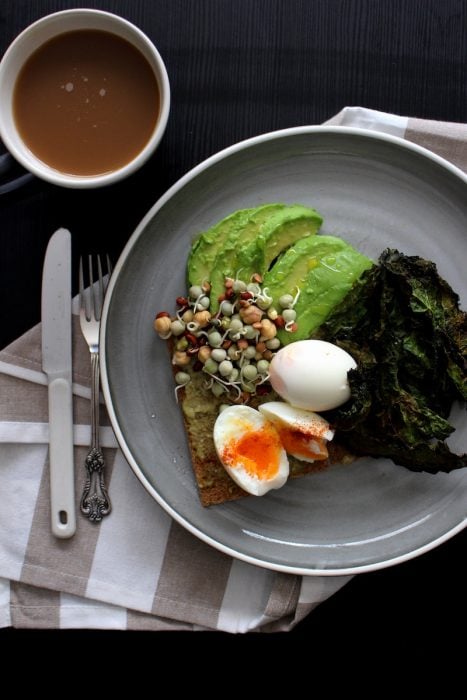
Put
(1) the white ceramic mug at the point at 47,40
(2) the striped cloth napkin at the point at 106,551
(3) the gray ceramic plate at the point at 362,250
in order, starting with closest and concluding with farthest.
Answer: (1) the white ceramic mug at the point at 47,40
(3) the gray ceramic plate at the point at 362,250
(2) the striped cloth napkin at the point at 106,551

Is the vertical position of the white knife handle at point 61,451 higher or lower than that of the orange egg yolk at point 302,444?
lower

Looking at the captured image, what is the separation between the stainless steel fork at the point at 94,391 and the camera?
8.64ft

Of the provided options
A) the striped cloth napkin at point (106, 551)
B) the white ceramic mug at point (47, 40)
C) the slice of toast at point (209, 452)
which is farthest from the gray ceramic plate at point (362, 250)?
the white ceramic mug at point (47, 40)

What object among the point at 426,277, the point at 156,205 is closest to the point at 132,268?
the point at 156,205

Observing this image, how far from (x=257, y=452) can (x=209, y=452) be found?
0.22 meters

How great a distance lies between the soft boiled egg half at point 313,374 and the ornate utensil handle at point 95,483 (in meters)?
0.74

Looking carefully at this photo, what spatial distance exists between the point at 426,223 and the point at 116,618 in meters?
2.00

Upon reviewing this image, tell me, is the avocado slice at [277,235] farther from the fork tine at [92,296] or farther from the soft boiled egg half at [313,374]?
the fork tine at [92,296]

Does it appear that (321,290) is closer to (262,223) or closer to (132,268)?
(262,223)

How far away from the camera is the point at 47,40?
2355 mm

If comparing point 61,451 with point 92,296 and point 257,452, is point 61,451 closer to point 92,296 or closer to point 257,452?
point 92,296

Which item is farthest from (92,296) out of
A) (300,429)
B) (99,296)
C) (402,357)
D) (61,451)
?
(402,357)

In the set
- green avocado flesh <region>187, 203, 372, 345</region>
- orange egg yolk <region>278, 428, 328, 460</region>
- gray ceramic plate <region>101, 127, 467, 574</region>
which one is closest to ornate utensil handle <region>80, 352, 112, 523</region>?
gray ceramic plate <region>101, 127, 467, 574</region>

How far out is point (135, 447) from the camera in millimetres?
2605
